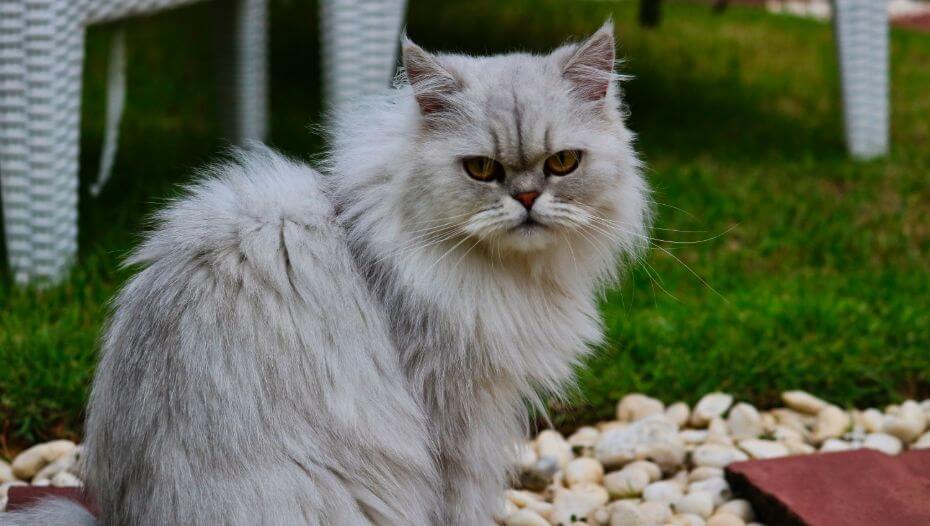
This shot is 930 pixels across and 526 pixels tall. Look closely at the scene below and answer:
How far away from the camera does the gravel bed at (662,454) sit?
2463 millimetres

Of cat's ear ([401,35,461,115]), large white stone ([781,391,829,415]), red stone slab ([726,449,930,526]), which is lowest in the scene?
large white stone ([781,391,829,415])

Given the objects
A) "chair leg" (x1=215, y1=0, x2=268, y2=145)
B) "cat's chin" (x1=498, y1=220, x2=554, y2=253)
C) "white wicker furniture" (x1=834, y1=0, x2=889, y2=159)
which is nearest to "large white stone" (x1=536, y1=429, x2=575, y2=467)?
"cat's chin" (x1=498, y1=220, x2=554, y2=253)

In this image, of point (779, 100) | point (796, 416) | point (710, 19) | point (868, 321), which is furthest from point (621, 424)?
point (710, 19)

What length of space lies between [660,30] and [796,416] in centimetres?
443

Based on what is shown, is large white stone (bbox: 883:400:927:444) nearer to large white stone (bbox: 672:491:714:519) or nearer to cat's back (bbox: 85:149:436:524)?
large white stone (bbox: 672:491:714:519)

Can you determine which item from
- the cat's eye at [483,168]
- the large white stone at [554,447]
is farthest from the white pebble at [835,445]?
the cat's eye at [483,168]

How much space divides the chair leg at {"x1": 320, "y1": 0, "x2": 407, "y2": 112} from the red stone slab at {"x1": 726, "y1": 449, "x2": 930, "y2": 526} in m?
1.97

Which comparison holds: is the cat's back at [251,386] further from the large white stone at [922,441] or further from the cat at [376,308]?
the large white stone at [922,441]

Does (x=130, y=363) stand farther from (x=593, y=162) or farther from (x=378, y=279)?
(x=593, y=162)

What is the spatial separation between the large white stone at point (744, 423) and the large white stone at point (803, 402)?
5.6 inches

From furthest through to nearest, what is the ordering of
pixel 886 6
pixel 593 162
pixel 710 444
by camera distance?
1. pixel 886 6
2. pixel 710 444
3. pixel 593 162

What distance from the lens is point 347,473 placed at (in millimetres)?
1876

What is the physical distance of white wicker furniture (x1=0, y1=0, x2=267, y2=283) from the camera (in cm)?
308

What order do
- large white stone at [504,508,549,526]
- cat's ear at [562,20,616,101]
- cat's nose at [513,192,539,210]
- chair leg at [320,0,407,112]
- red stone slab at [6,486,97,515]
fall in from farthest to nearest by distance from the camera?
chair leg at [320,0,407,112], large white stone at [504,508,549,526], red stone slab at [6,486,97,515], cat's ear at [562,20,616,101], cat's nose at [513,192,539,210]
